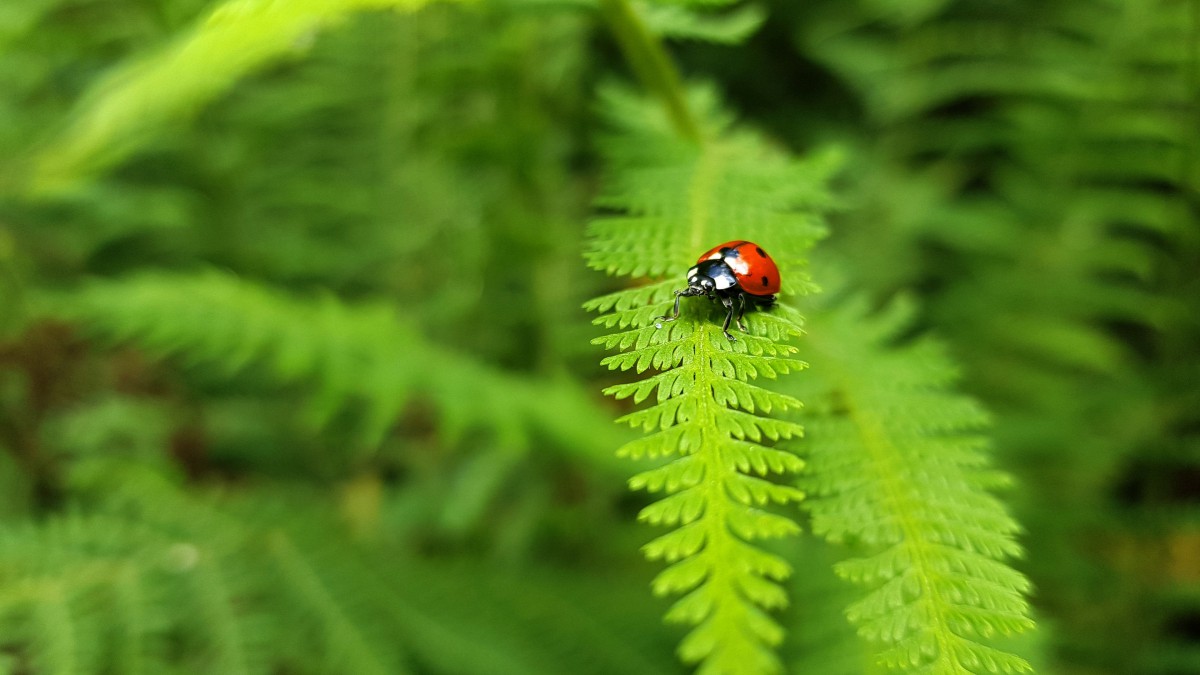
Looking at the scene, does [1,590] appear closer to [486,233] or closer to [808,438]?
[486,233]

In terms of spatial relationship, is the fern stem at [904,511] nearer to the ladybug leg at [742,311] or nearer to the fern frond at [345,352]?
the ladybug leg at [742,311]

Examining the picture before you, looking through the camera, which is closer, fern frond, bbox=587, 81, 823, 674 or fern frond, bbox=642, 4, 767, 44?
fern frond, bbox=587, 81, 823, 674

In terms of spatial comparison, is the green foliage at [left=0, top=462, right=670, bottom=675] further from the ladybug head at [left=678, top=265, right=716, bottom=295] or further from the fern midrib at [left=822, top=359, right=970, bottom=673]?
the ladybug head at [left=678, top=265, right=716, bottom=295]

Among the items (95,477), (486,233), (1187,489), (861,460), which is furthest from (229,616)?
(1187,489)

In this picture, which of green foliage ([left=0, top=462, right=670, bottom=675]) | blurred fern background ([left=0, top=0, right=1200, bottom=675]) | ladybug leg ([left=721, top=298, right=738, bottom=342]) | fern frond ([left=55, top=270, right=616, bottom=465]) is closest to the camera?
ladybug leg ([left=721, top=298, right=738, bottom=342])

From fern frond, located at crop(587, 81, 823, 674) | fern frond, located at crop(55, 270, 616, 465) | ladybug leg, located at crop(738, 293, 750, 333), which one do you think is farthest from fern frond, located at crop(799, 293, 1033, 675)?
fern frond, located at crop(55, 270, 616, 465)

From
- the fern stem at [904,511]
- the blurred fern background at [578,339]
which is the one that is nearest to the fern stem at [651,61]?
the blurred fern background at [578,339]

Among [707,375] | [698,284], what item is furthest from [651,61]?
[707,375]

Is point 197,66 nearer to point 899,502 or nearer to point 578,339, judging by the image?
point 899,502
